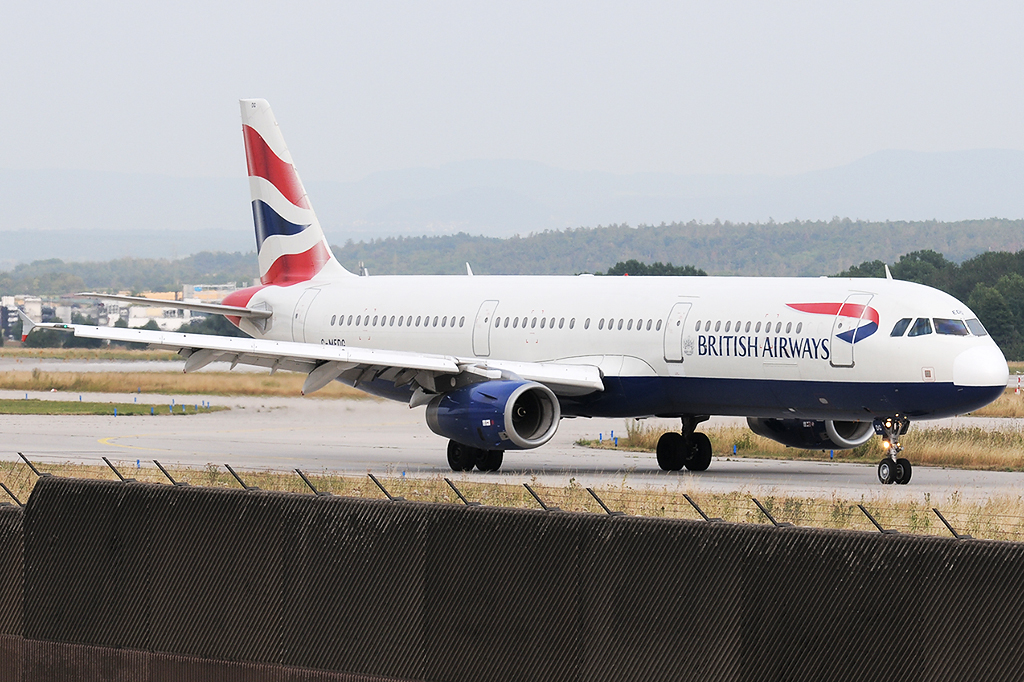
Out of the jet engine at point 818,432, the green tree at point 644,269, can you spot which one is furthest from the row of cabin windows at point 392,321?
the green tree at point 644,269

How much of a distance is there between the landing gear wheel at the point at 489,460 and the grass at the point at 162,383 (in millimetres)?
22130

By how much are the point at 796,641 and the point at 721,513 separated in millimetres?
6324

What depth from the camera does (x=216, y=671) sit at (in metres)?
13.2

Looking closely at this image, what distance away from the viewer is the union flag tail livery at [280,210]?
36.0 meters

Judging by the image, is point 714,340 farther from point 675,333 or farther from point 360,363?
point 360,363

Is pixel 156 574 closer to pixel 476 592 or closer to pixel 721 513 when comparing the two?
pixel 476 592

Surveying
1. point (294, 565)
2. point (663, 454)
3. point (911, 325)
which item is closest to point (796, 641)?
point (294, 565)

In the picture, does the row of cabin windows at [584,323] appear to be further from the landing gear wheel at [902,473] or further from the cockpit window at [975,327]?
the cockpit window at [975,327]

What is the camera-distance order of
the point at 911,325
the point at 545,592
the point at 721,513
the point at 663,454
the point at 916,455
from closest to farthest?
1. the point at 545,592
2. the point at 721,513
3. the point at 911,325
4. the point at 663,454
5. the point at 916,455

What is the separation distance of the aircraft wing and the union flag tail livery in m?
7.14

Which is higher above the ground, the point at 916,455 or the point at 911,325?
the point at 911,325

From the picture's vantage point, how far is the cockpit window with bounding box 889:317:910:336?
83.3ft

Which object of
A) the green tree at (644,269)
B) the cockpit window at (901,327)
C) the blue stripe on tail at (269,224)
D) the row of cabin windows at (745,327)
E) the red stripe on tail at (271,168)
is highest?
the red stripe on tail at (271,168)

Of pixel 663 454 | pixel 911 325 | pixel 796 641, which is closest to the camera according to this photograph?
pixel 796 641
